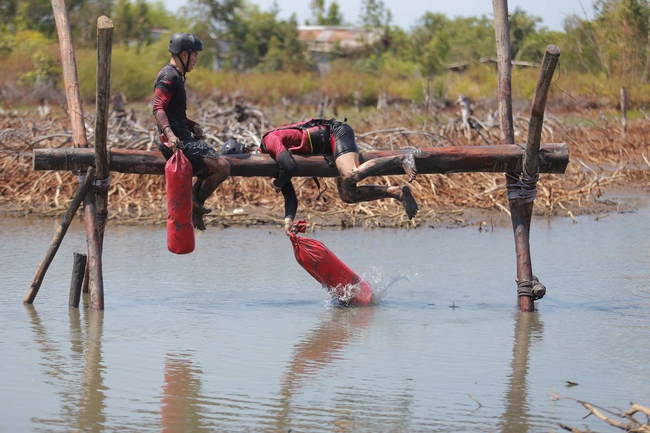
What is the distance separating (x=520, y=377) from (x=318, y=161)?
2810 millimetres

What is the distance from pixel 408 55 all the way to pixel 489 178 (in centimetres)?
4094

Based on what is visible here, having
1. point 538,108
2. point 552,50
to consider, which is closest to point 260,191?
point 538,108

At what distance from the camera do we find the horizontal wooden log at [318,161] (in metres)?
8.18

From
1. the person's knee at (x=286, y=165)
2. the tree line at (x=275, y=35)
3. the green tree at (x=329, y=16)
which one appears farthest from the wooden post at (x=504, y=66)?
the green tree at (x=329, y=16)

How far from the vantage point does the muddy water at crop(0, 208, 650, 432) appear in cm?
570

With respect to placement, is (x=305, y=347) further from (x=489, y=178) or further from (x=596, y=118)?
(x=596, y=118)

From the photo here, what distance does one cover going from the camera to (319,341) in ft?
24.6

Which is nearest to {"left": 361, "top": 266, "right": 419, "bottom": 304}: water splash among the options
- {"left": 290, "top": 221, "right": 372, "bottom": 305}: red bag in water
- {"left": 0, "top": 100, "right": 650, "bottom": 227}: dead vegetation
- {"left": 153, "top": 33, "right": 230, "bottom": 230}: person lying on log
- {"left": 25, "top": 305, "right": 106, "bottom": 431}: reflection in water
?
{"left": 290, "top": 221, "right": 372, "bottom": 305}: red bag in water

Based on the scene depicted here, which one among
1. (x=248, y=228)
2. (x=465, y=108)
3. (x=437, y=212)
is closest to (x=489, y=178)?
(x=437, y=212)

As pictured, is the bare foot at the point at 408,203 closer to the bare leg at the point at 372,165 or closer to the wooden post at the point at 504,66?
the bare leg at the point at 372,165

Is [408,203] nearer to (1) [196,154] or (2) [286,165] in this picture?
(2) [286,165]

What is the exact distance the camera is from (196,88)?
3803 centimetres

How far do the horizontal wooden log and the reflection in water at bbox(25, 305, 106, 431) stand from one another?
126 centimetres

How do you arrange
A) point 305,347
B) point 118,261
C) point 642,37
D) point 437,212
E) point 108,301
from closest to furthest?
point 305,347 → point 108,301 → point 118,261 → point 437,212 → point 642,37
